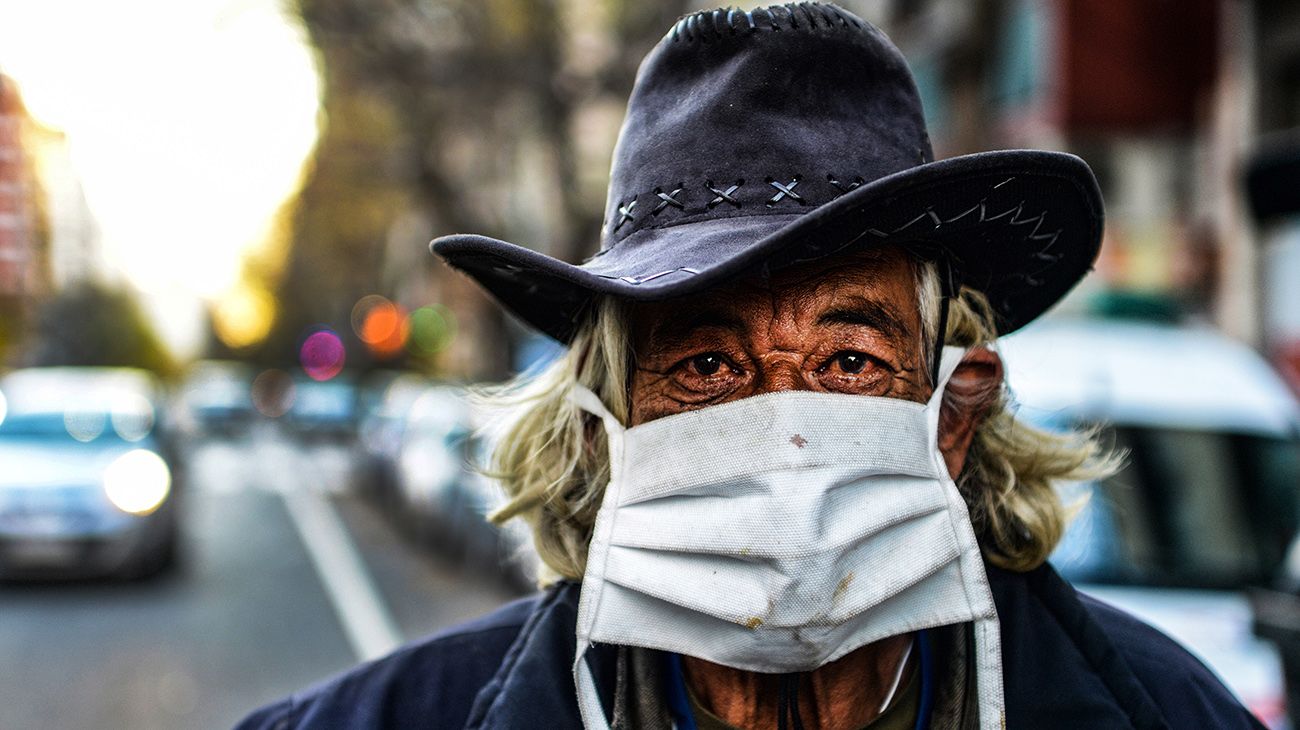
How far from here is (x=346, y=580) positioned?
11633mm

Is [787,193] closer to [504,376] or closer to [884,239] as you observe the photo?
[884,239]

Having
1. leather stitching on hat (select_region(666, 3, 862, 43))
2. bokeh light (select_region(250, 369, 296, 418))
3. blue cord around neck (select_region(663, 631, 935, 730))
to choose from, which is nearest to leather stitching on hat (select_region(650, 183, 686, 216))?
leather stitching on hat (select_region(666, 3, 862, 43))

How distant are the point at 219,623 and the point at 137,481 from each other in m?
2.06

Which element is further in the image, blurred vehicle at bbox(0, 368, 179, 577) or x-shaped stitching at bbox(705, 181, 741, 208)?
blurred vehicle at bbox(0, 368, 179, 577)

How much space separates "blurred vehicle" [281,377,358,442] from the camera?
33000 mm

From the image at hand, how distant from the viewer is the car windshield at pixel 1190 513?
4.10 metres

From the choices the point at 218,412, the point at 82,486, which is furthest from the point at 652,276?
the point at 218,412

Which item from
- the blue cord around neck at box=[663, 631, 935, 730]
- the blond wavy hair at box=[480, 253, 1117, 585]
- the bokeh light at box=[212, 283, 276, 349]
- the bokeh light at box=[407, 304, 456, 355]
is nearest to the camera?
the blue cord around neck at box=[663, 631, 935, 730]

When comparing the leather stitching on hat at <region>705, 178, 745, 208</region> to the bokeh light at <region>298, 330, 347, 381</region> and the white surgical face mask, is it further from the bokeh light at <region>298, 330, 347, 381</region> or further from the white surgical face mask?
the bokeh light at <region>298, 330, 347, 381</region>

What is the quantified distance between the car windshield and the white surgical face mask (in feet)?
8.09

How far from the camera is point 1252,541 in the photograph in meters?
4.47

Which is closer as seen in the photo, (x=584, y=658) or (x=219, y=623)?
(x=584, y=658)

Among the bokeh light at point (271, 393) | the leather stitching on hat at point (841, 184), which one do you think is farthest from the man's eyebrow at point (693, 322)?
the bokeh light at point (271, 393)

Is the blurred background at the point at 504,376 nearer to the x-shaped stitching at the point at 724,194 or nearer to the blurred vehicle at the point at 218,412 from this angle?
the x-shaped stitching at the point at 724,194
